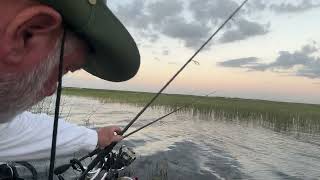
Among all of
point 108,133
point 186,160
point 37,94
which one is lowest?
point 186,160

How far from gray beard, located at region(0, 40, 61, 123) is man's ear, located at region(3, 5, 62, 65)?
45 millimetres

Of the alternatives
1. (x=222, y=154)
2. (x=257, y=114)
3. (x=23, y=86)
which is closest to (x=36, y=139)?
(x=23, y=86)

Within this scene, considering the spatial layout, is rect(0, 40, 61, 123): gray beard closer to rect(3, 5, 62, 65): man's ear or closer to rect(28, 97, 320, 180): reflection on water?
rect(3, 5, 62, 65): man's ear

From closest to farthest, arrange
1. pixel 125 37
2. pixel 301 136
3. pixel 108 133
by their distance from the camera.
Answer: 1. pixel 125 37
2. pixel 108 133
3. pixel 301 136

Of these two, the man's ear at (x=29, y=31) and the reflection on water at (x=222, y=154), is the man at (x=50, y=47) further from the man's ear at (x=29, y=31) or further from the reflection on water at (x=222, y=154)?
the reflection on water at (x=222, y=154)

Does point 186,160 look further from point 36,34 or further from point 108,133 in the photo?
point 36,34

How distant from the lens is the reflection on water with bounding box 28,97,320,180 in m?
16.0

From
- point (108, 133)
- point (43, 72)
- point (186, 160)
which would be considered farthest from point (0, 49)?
point (186, 160)

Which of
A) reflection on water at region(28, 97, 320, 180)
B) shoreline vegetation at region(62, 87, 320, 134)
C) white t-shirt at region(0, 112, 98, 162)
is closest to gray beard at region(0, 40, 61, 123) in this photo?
white t-shirt at region(0, 112, 98, 162)

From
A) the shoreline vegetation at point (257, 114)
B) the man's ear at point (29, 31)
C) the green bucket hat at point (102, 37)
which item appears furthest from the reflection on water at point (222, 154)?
the man's ear at point (29, 31)

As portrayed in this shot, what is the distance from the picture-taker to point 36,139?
2.06 meters

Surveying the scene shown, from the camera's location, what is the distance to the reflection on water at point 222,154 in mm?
15953

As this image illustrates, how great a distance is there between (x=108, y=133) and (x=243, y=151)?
20043 millimetres

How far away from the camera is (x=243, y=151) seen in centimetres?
2191
